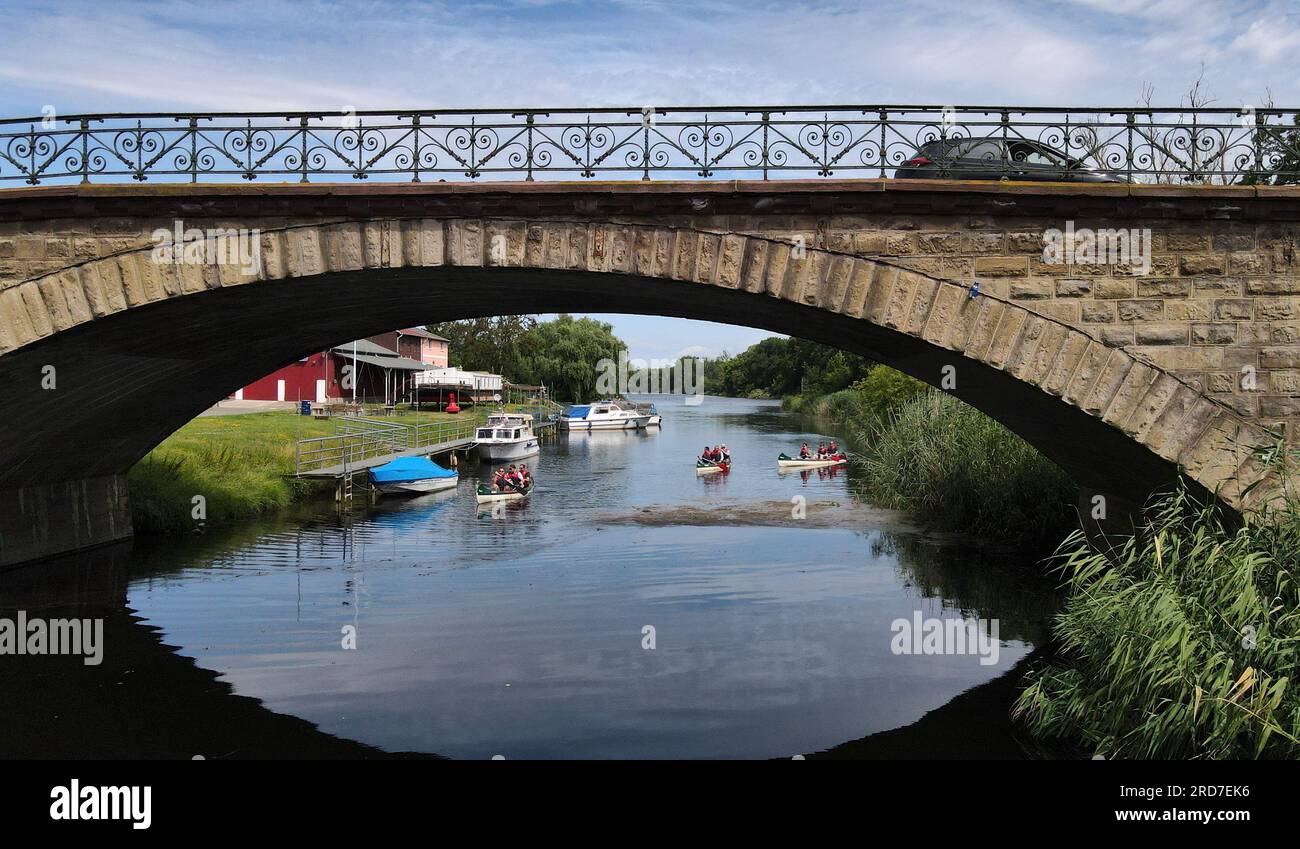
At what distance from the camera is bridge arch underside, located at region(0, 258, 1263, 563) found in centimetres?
1071

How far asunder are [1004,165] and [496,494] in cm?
2054

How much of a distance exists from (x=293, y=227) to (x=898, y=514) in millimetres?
17216

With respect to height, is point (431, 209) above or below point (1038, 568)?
above

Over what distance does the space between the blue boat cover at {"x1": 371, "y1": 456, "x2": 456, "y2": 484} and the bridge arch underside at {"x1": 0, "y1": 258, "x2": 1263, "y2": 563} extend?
9.45 m

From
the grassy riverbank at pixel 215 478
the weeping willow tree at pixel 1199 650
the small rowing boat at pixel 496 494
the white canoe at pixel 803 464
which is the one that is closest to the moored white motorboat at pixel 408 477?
the grassy riverbank at pixel 215 478

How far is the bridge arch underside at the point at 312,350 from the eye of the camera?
35.1 ft

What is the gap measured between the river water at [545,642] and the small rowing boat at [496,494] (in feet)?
10.4

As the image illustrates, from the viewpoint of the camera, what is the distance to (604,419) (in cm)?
6169

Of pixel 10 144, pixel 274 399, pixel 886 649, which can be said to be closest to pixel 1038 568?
pixel 886 649

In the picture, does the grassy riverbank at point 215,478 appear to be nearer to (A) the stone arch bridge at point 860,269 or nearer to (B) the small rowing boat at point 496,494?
(B) the small rowing boat at point 496,494

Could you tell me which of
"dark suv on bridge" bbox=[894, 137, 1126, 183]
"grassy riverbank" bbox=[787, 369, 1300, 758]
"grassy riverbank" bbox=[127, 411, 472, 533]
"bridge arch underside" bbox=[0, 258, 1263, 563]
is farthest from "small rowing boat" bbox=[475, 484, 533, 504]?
"dark suv on bridge" bbox=[894, 137, 1126, 183]

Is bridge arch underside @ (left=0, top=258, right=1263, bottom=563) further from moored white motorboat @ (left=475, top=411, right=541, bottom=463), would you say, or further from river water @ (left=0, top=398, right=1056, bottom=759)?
moored white motorboat @ (left=475, top=411, right=541, bottom=463)
